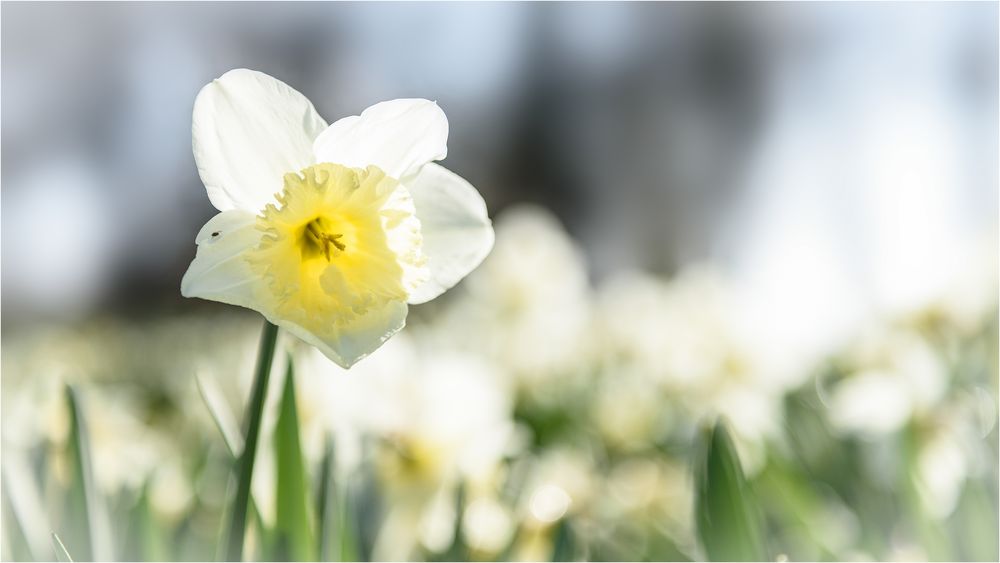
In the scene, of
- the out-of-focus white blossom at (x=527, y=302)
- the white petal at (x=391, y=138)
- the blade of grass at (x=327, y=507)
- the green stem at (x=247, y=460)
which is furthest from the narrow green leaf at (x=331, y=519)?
the out-of-focus white blossom at (x=527, y=302)

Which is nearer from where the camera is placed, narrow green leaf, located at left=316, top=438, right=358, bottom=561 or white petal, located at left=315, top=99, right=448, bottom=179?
white petal, located at left=315, top=99, right=448, bottom=179

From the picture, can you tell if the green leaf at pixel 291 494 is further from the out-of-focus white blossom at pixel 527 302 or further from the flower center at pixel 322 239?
the out-of-focus white blossom at pixel 527 302

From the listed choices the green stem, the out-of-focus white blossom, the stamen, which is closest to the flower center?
the stamen

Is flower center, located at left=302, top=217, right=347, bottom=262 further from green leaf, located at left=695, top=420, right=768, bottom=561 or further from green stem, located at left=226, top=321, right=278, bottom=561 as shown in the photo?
green leaf, located at left=695, top=420, right=768, bottom=561

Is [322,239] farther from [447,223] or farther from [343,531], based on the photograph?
[343,531]

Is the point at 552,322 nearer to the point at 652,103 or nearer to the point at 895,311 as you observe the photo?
the point at 895,311

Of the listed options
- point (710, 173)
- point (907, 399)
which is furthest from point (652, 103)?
point (907, 399)

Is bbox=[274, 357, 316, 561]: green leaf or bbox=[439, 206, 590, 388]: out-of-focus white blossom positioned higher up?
bbox=[274, 357, 316, 561]: green leaf
